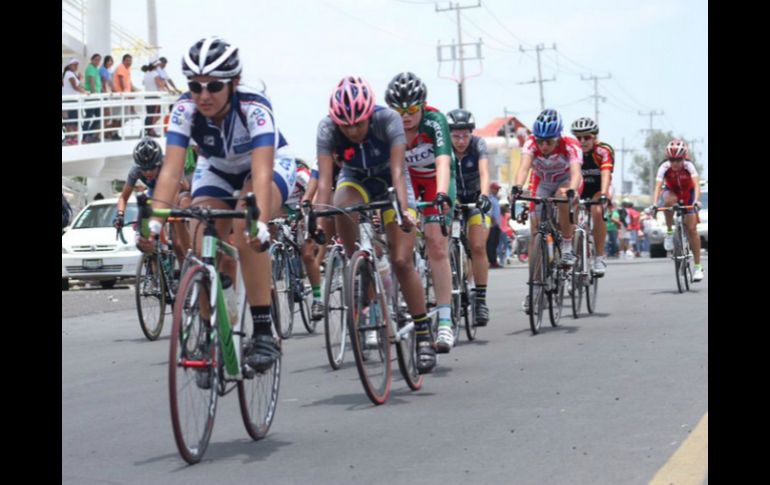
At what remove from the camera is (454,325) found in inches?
496

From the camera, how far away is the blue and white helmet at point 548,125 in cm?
1384

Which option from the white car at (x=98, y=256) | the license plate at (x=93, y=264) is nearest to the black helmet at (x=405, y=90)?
the white car at (x=98, y=256)

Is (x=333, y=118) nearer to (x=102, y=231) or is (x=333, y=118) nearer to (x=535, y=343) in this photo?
(x=535, y=343)

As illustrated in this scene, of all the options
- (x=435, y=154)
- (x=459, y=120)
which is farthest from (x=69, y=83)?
(x=435, y=154)

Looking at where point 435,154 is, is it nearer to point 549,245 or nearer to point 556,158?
point 549,245

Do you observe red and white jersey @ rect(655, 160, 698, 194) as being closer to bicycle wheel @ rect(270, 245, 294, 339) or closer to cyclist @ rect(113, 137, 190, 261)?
bicycle wheel @ rect(270, 245, 294, 339)

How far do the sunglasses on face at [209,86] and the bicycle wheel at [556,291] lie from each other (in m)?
6.64

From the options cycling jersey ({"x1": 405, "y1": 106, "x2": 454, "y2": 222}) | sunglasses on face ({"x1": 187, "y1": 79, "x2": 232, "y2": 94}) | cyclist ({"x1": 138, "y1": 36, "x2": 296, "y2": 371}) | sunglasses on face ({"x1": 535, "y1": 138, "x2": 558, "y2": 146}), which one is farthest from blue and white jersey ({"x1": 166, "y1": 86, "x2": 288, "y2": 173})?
sunglasses on face ({"x1": 535, "y1": 138, "x2": 558, "y2": 146})

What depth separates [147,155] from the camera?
529 inches

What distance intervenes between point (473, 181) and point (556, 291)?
1405 mm

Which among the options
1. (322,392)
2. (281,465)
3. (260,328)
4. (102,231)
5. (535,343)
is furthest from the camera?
(102,231)
